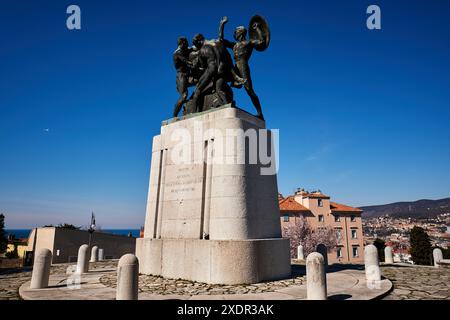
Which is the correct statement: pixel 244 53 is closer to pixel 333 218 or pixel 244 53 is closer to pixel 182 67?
pixel 182 67

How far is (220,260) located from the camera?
812 centimetres

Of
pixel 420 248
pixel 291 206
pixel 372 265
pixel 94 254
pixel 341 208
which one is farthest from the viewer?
pixel 341 208

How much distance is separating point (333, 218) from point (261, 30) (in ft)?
171

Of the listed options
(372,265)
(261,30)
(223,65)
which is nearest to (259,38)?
(261,30)

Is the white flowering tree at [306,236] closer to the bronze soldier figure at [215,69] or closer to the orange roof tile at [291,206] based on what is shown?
the orange roof tile at [291,206]

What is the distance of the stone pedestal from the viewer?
8336 millimetres

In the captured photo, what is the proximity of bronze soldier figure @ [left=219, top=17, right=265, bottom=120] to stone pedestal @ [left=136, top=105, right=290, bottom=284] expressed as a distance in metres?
1.06

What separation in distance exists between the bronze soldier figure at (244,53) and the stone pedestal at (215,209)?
106 centimetres

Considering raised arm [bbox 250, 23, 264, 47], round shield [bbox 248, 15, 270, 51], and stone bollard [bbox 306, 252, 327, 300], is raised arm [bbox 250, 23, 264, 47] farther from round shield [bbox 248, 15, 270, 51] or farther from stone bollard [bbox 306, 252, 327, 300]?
stone bollard [bbox 306, 252, 327, 300]

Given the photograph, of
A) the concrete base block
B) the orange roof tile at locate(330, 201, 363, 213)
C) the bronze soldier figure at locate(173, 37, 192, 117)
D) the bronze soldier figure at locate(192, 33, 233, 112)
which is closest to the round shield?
the bronze soldier figure at locate(192, 33, 233, 112)

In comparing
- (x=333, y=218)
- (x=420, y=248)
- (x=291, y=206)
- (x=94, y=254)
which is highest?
(x=291, y=206)

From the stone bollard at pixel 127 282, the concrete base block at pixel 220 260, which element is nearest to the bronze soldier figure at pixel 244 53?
the concrete base block at pixel 220 260
